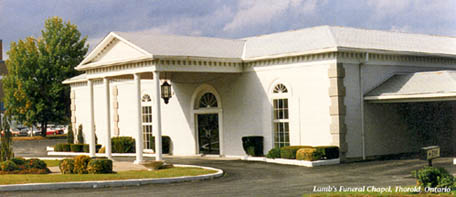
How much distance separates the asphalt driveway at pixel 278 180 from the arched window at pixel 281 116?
2225mm

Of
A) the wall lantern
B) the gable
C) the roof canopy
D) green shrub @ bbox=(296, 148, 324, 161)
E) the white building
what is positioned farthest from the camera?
the gable

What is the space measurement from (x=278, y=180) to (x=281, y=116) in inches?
315

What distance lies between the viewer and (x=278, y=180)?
18.8m

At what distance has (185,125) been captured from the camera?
102 feet

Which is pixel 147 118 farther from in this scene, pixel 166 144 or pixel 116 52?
pixel 116 52

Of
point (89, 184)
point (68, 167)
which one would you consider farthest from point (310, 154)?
point (89, 184)

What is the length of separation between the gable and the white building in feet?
0.16

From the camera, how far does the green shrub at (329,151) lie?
77.8 ft

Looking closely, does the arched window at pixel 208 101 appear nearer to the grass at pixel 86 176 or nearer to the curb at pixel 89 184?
the grass at pixel 86 176

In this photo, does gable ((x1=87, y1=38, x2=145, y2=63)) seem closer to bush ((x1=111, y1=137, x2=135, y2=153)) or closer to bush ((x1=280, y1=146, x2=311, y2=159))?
bush ((x1=111, y1=137, x2=135, y2=153))

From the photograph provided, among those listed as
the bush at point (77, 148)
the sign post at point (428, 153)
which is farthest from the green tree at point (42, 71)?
the sign post at point (428, 153)

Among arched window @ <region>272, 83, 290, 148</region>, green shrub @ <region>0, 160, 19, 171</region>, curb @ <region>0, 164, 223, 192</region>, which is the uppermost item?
arched window @ <region>272, 83, 290, 148</region>

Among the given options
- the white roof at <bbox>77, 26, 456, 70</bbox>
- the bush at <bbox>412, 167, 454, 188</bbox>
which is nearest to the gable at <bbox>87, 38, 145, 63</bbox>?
the white roof at <bbox>77, 26, 456, 70</bbox>

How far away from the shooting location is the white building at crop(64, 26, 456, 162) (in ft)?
80.1
